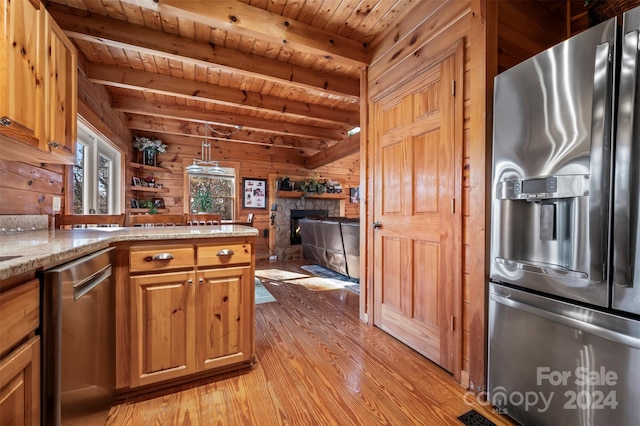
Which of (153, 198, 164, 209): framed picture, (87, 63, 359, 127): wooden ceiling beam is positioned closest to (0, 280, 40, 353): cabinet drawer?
(87, 63, 359, 127): wooden ceiling beam

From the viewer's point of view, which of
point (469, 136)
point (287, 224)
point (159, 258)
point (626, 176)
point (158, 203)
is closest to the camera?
point (626, 176)

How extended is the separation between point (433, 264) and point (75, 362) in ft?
6.35

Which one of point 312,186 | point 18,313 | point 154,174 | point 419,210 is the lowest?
point 18,313

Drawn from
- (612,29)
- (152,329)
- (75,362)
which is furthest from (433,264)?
(75,362)

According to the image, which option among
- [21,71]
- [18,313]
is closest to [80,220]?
[21,71]

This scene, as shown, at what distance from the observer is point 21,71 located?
1.25 m

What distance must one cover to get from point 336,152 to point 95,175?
368 centimetres

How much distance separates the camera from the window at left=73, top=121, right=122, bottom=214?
9.82 ft

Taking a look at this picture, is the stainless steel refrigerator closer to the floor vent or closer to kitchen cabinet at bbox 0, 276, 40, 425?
the floor vent

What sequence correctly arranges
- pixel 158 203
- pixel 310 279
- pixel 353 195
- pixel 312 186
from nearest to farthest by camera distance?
1. pixel 310 279
2. pixel 158 203
3. pixel 312 186
4. pixel 353 195

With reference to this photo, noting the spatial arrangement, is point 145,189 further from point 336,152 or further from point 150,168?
point 336,152

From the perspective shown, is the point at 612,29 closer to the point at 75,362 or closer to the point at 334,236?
the point at 75,362

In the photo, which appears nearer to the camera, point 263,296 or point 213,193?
point 263,296

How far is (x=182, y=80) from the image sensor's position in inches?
129
